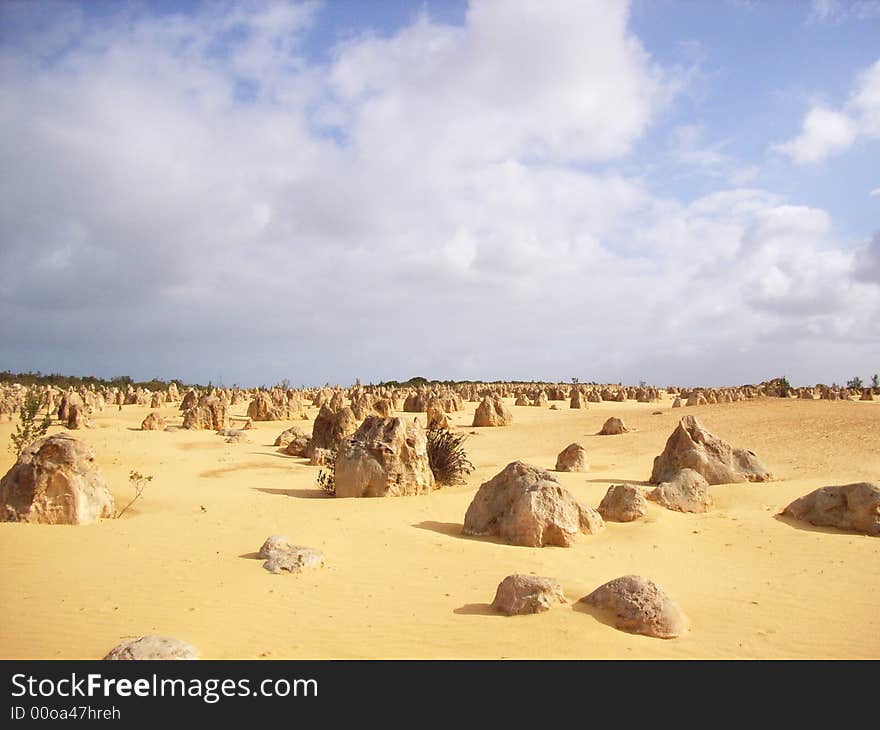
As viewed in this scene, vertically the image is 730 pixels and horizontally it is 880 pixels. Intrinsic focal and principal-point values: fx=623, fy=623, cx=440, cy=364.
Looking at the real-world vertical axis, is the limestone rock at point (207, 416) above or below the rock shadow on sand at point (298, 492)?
above

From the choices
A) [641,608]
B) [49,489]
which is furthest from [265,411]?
[641,608]

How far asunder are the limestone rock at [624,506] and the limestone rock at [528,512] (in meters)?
0.58

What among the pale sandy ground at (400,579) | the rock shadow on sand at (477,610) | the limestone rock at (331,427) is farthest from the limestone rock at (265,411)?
the rock shadow on sand at (477,610)

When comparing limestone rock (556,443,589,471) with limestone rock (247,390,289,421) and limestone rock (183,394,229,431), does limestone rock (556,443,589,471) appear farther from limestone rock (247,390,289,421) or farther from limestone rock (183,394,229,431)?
limestone rock (247,390,289,421)

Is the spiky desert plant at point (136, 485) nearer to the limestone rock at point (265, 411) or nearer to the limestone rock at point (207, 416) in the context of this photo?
the limestone rock at point (207, 416)

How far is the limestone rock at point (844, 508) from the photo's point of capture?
820cm

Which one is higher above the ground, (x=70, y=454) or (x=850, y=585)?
(x=70, y=454)

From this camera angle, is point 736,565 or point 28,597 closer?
point 28,597

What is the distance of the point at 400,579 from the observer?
6.05m
